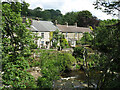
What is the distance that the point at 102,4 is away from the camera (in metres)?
5.46

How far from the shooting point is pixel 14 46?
3.66m

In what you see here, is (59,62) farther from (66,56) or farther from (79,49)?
(79,49)

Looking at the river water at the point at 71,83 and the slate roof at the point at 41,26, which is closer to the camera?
the river water at the point at 71,83

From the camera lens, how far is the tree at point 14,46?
3.41 m

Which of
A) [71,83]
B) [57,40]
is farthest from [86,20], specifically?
[71,83]

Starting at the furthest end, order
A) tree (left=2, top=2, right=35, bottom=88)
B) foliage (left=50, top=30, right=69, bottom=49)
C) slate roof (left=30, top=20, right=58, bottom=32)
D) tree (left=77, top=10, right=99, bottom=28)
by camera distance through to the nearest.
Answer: tree (left=77, top=10, right=99, bottom=28) → foliage (left=50, top=30, right=69, bottom=49) → slate roof (left=30, top=20, right=58, bottom=32) → tree (left=2, top=2, right=35, bottom=88)

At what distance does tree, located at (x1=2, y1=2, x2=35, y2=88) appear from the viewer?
341 centimetres

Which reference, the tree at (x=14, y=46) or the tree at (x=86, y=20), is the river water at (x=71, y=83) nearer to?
the tree at (x=14, y=46)

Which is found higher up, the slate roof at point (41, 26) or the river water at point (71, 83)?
the slate roof at point (41, 26)

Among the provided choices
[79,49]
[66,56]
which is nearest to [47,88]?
[66,56]

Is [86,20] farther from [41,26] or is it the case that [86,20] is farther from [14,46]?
[14,46]

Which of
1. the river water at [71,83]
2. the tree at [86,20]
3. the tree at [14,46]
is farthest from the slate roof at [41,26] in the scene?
the tree at [14,46]

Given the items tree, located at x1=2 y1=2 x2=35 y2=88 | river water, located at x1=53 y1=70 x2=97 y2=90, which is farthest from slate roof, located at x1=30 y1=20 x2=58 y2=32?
tree, located at x1=2 y1=2 x2=35 y2=88

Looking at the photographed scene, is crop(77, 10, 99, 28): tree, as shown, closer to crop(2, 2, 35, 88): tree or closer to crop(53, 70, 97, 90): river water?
crop(53, 70, 97, 90): river water
